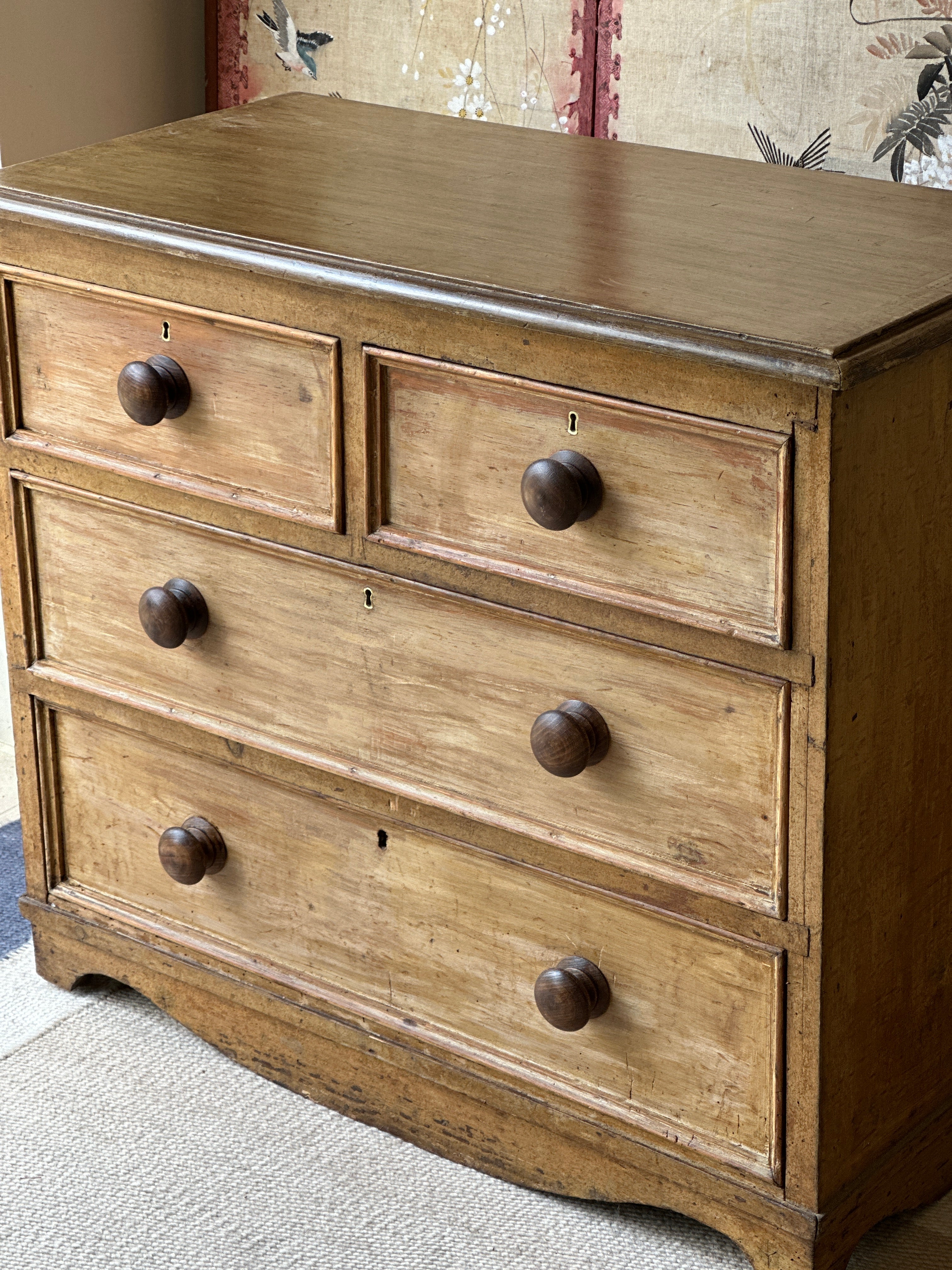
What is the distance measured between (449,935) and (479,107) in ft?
3.18

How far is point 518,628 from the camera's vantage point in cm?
140

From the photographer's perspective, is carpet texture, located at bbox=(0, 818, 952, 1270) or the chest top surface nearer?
the chest top surface

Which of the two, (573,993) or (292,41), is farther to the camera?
(292,41)

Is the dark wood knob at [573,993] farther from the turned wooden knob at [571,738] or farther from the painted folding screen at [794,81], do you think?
the painted folding screen at [794,81]

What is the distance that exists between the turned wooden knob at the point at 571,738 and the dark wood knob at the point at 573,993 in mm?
190

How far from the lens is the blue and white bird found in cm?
204

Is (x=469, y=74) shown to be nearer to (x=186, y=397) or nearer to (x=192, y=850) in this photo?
(x=186, y=397)

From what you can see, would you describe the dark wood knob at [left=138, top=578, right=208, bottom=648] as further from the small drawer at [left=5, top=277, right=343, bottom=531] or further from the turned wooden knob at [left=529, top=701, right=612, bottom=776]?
the turned wooden knob at [left=529, top=701, right=612, bottom=776]

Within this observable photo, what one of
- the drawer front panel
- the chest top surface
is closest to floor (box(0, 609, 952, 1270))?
the drawer front panel

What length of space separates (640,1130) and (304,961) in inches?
15.0

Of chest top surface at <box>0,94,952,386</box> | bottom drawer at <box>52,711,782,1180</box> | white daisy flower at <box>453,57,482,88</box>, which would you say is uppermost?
white daisy flower at <box>453,57,482,88</box>

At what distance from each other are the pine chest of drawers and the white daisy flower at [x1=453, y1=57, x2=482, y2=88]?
0.66 ft

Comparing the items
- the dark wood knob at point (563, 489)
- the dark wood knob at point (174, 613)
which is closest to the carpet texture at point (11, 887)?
the dark wood knob at point (174, 613)

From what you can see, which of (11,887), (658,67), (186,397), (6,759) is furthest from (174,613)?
(6,759)
